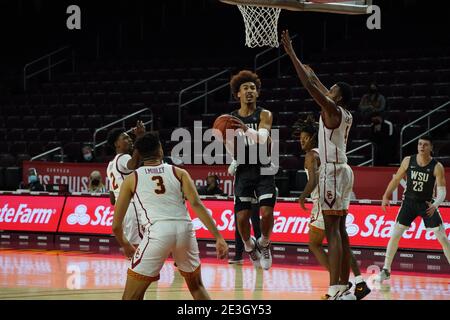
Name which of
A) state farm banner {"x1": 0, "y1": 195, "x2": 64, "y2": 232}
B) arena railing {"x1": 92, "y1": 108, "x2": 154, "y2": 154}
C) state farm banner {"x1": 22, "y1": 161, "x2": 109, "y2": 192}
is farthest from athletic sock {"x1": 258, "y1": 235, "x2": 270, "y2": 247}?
arena railing {"x1": 92, "y1": 108, "x2": 154, "y2": 154}

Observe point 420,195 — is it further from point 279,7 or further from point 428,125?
point 428,125

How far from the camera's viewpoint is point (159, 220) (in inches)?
279

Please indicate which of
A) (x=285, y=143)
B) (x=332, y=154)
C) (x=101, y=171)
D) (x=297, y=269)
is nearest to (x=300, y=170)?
(x=285, y=143)

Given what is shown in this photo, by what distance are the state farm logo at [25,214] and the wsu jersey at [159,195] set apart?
35.1ft

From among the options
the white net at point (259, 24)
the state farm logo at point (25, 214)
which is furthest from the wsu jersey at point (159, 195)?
the state farm logo at point (25, 214)

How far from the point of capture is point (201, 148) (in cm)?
2070

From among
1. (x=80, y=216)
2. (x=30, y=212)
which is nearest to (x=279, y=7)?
(x=80, y=216)

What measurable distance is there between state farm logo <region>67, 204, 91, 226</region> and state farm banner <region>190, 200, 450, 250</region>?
2.26 m

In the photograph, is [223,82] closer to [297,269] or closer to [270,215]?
[297,269]

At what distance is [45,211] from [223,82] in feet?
27.5

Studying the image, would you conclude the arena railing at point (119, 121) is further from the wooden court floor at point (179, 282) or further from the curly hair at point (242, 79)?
the curly hair at point (242, 79)

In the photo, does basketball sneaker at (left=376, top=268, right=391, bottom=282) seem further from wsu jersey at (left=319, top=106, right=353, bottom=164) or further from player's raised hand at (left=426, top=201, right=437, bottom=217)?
wsu jersey at (left=319, top=106, right=353, bottom=164)

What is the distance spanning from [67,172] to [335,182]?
12922mm

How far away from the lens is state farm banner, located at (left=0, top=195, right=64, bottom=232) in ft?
57.3
